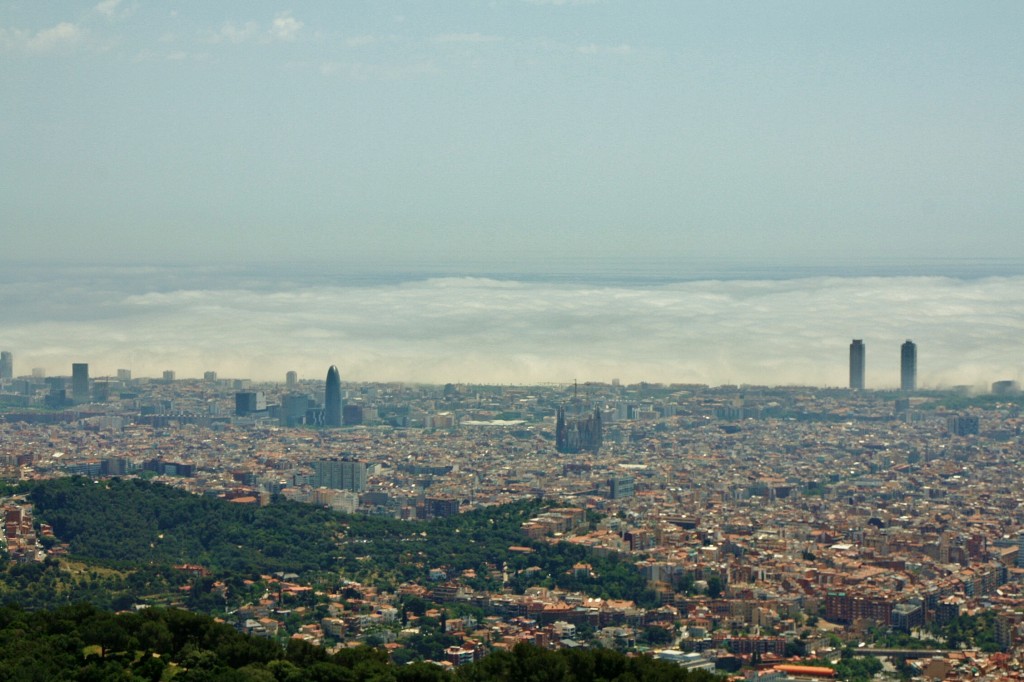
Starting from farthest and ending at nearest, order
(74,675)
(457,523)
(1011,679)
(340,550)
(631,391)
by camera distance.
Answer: (631,391) → (457,523) → (340,550) → (1011,679) → (74,675)

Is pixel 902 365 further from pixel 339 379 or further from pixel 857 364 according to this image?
pixel 339 379

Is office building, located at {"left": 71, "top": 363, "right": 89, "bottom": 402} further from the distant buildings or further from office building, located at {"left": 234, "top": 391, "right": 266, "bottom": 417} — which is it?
the distant buildings

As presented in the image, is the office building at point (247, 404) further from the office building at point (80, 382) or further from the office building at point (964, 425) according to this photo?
the office building at point (964, 425)

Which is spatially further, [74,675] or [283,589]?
[283,589]

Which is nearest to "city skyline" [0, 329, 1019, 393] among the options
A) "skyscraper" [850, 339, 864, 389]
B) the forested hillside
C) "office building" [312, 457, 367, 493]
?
"skyscraper" [850, 339, 864, 389]

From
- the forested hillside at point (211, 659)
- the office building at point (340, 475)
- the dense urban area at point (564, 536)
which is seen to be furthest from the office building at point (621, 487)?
the forested hillside at point (211, 659)

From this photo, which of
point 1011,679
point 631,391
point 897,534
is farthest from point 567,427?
point 1011,679

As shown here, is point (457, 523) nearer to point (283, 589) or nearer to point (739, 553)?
point (739, 553)
